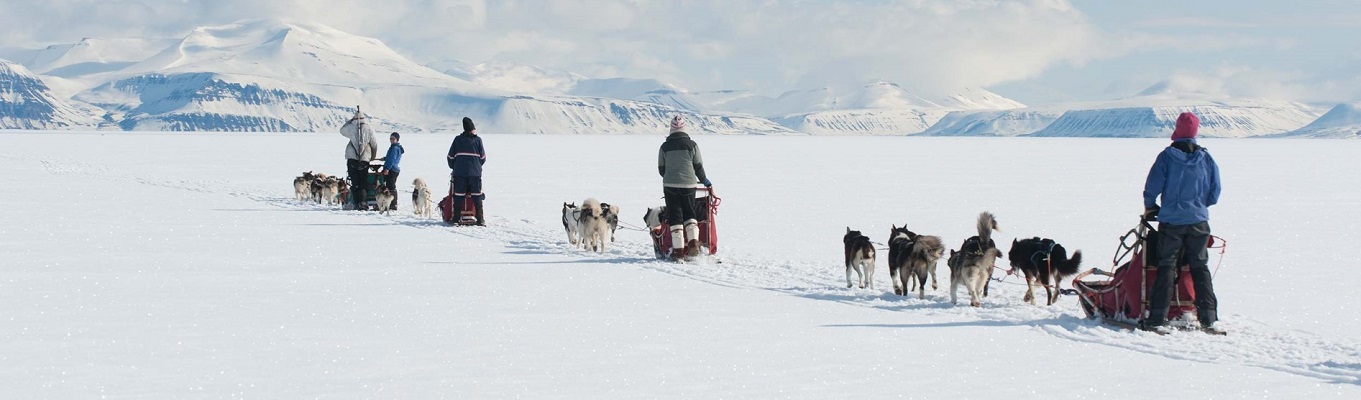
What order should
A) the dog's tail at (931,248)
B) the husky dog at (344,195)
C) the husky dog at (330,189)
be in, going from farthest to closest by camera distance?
the husky dog at (330,189) < the husky dog at (344,195) < the dog's tail at (931,248)

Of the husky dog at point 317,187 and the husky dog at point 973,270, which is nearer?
the husky dog at point 973,270

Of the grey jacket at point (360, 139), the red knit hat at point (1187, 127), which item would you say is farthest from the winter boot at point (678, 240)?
the grey jacket at point (360, 139)

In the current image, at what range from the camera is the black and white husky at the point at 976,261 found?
8.26m

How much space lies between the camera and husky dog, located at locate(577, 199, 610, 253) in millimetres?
12406

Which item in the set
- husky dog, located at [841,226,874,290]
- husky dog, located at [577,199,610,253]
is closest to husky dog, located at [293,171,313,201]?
husky dog, located at [577,199,610,253]

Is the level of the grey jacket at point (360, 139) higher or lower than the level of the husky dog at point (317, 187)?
higher

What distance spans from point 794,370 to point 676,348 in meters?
0.87

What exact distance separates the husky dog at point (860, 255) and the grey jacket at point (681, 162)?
2255 millimetres

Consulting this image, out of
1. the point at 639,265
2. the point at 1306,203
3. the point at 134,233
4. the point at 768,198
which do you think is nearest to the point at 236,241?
the point at 134,233

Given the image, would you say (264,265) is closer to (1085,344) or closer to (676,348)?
(676,348)

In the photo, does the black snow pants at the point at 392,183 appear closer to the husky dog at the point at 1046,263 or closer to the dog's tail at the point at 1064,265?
the husky dog at the point at 1046,263

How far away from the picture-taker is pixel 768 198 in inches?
950

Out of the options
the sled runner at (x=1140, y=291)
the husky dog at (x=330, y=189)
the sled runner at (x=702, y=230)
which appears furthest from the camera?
the husky dog at (x=330, y=189)

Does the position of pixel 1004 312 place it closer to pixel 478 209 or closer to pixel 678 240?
pixel 678 240
